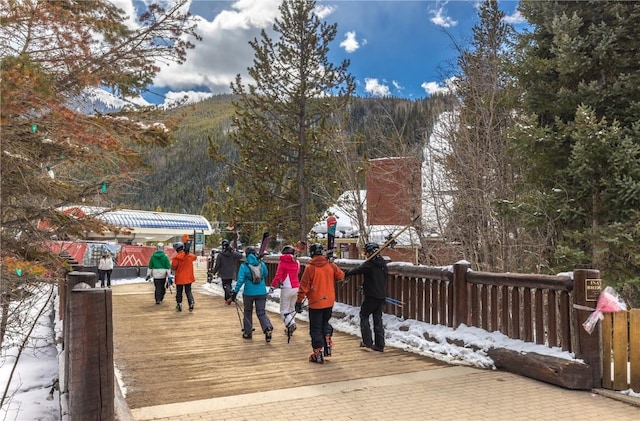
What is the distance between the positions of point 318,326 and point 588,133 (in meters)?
5.49

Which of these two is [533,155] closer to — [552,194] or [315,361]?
[552,194]

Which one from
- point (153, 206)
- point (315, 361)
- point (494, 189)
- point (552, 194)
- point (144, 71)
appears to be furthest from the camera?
point (153, 206)

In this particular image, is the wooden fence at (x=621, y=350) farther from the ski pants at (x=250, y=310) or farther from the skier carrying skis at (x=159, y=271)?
the skier carrying skis at (x=159, y=271)

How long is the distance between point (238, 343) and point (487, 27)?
502 inches

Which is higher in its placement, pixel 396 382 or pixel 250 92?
pixel 250 92

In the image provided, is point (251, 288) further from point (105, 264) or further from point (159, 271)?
point (105, 264)

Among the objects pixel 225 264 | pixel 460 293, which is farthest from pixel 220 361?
pixel 225 264

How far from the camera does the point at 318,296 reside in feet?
23.7

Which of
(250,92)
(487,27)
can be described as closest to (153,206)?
(250,92)

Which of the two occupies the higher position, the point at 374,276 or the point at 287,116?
the point at 287,116

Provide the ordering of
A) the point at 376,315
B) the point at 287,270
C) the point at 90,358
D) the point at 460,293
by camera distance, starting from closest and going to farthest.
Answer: the point at 90,358 → the point at 460,293 → the point at 376,315 → the point at 287,270

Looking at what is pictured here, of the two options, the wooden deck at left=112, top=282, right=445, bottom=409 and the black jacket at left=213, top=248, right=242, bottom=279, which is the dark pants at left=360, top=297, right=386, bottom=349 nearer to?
the wooden deck at left=112, top=282, right=445, bottom=409

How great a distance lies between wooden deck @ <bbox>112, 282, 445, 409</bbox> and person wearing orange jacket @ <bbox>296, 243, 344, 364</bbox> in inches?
14.4

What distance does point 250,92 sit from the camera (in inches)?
845
